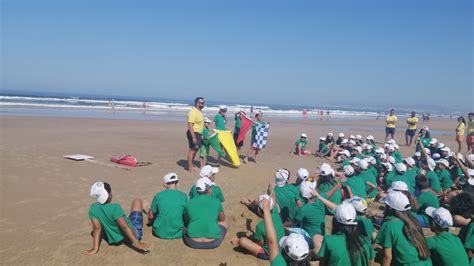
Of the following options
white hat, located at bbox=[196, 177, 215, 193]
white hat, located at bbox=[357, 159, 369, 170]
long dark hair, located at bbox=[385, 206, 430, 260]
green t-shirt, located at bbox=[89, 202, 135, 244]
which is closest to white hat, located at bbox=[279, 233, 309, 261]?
long dark hair, located at bbox=[385, 206, 430, 260]

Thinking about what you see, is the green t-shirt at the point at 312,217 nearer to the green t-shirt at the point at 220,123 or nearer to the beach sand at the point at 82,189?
the beach sand at the point at 82,189

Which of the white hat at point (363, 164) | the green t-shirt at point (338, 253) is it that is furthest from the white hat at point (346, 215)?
the white hat at point (363, 164)

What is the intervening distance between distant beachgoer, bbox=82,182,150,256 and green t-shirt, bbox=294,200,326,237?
2.29 meters

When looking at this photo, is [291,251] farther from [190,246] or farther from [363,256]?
[190,246]

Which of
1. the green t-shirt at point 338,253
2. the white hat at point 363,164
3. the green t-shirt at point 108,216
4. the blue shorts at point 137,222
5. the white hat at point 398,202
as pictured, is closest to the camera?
the green t-shirt at point 338,253

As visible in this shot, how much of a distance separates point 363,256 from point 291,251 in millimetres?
986

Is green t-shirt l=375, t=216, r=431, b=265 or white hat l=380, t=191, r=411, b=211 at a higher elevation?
white hat l=380, t=191, r=411, b=211

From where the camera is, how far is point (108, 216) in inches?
190

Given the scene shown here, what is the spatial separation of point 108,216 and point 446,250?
4297 mm

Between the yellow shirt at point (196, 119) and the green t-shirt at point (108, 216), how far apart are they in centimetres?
447

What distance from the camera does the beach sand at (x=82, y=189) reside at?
4938 mm

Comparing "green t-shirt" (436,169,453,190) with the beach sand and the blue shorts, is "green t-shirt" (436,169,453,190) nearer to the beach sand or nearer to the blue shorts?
the beach sand

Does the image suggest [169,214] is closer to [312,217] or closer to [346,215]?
[312,217]

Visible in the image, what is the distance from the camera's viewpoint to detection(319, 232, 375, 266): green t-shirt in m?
3.71
